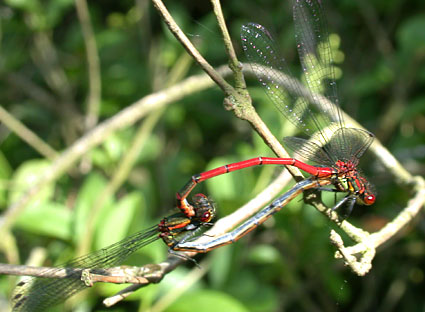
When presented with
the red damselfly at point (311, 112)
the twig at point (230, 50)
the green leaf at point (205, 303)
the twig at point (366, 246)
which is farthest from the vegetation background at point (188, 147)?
the twig at point (230, 50)

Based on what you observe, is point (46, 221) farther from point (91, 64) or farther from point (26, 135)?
point (91, 64)

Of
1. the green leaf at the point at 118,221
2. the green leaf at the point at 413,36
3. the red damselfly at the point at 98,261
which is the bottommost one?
the red damselfly at the point at 98,261

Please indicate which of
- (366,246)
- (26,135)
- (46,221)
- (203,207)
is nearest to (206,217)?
(203,207)

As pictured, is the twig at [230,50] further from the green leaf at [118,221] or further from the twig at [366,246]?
the green leaf at [118,221]

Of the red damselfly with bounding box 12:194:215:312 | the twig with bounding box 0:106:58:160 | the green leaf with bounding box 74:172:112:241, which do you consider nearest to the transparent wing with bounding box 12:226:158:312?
the red damselfly with bounding box 12:194:215:312

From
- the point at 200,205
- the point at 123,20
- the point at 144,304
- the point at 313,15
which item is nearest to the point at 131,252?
the point at 200,205

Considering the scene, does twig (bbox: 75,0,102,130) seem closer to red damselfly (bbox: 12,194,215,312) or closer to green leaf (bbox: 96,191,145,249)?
green leaf (bbox: 96,191,145,249)
